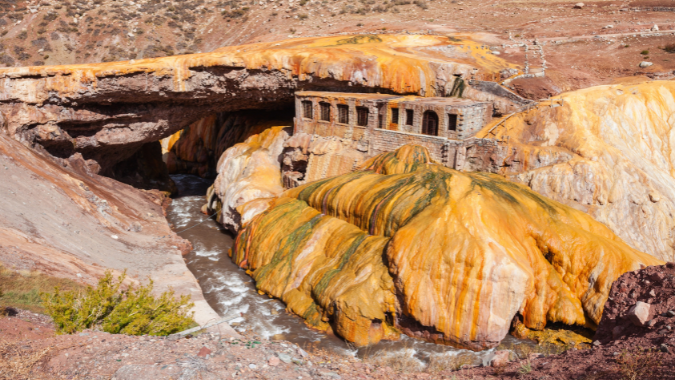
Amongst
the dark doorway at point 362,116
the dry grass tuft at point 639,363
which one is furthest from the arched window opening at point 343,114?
the dry grass tuft at point 639,363

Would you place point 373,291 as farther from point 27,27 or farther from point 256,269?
point 27,27

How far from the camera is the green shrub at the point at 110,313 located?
12.5 metres

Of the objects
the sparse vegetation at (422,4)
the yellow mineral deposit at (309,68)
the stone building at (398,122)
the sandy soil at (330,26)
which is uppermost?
the sparse vegetation at (422,4)

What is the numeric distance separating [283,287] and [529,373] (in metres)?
12.7

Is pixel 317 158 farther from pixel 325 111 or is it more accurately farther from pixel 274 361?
pixel 274 361

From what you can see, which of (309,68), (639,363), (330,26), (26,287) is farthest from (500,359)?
(330,26)

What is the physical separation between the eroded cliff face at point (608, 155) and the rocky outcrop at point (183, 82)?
572 centimetres

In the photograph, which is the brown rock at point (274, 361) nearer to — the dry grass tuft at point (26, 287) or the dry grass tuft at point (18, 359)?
the dry grass tuft at point (18, 359)

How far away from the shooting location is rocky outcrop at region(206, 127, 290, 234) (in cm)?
2856

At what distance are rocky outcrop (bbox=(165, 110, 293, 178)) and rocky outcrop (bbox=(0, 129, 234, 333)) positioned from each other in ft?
32.4

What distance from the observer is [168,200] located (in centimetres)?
3725

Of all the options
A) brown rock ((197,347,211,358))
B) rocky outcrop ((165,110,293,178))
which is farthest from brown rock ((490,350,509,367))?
rocky outcrop ((165,110,293,178))

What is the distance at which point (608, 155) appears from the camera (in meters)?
23.7

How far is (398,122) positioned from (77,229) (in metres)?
16.5
